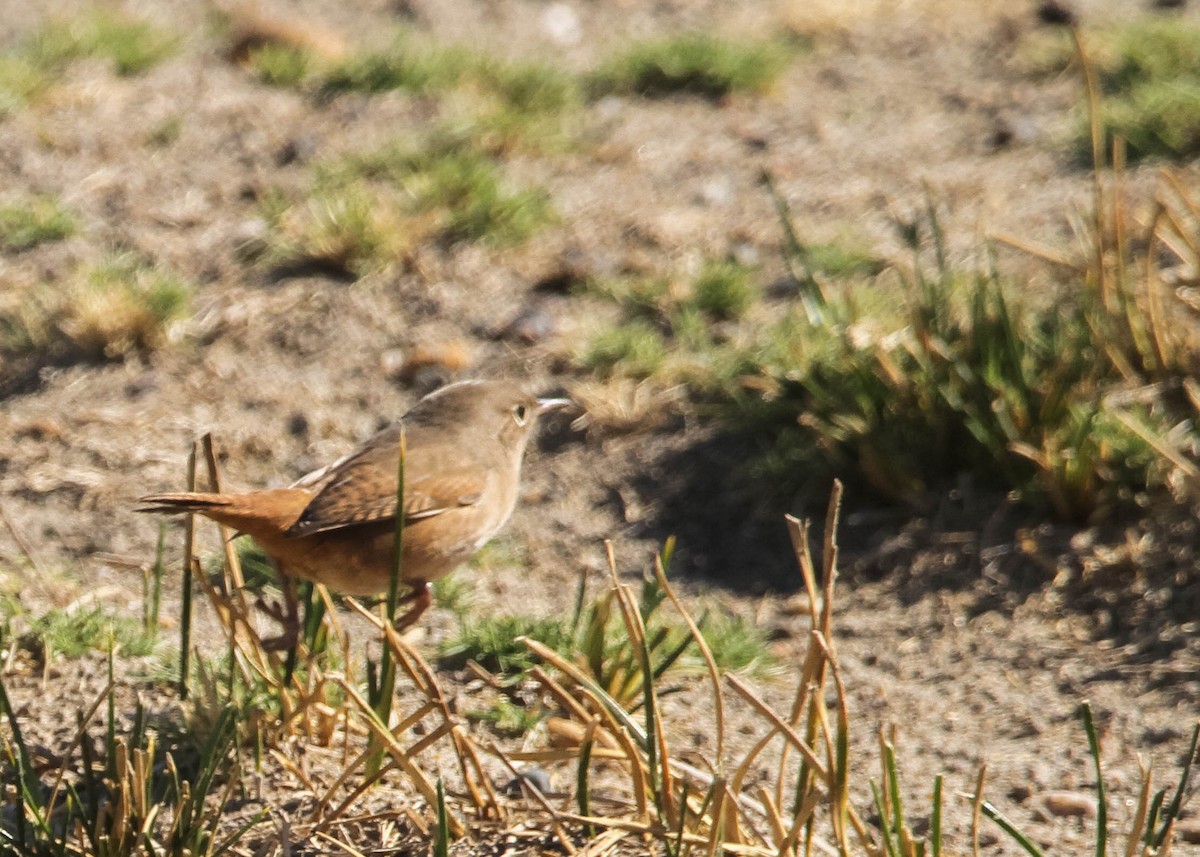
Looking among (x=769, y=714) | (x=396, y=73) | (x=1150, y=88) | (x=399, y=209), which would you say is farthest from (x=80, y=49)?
(x=769, y=714)

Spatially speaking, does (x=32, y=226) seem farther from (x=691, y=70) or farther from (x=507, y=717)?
(x=507, y=717)

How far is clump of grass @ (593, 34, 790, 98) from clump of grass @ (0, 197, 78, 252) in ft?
10.1

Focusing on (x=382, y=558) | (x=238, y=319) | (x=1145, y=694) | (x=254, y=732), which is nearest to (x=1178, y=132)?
(x=1145, y=694)

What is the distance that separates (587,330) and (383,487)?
2430 millimetres

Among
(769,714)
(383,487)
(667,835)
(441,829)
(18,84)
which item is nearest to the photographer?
(769,714)

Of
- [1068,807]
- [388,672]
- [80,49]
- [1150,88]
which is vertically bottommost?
[1068,807]

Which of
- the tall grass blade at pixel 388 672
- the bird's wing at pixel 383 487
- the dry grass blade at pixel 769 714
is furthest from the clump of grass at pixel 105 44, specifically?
the dry grass blade at pixel 769 714

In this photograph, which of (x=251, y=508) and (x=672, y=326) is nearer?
(x=251, y=508)

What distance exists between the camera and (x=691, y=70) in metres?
9.02

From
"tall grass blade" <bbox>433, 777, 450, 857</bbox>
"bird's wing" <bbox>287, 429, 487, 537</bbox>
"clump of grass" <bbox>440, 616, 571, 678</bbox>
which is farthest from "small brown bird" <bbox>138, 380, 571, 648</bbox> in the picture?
"tall grass blade" <bbox>433, 777, 450, 857</bbox>

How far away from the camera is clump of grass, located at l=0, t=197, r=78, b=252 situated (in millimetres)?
7355

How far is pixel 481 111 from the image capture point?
8.36 m

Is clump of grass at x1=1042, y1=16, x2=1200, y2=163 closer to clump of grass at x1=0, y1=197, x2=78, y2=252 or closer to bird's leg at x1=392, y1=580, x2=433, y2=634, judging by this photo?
bird's leg at x1=392, y1=580, x2=433, y2=634

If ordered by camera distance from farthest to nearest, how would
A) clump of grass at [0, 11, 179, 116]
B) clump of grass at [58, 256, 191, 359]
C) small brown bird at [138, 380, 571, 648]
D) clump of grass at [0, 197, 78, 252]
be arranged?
clump of grass at [0, 11, 179, 116] < clump of grass at [0, 197, 78, 252] < clump of grass at [58, 256, 191, 359] < small brown bird at [138, 380, 571, 648]
